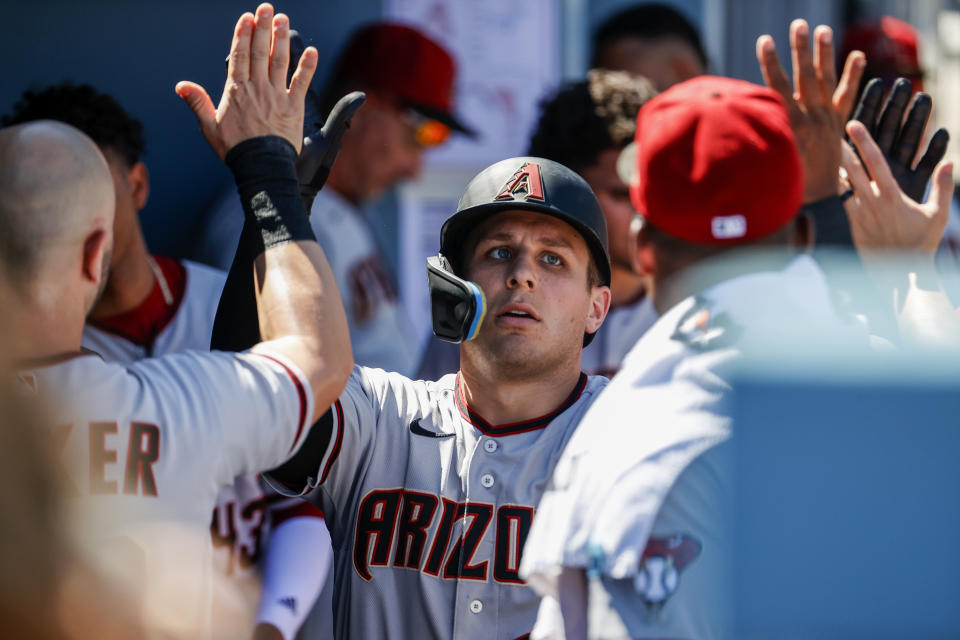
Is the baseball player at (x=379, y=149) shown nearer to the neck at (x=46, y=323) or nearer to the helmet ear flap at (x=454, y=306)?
the helmet ear flap at (x=454, y=306)

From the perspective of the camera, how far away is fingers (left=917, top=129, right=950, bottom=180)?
243 cm

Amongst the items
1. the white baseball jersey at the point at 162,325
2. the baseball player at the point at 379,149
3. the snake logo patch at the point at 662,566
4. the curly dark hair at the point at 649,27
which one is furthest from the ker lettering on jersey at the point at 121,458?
the curly dark hair at the point at 649,27

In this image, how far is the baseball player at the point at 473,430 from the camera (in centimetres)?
204

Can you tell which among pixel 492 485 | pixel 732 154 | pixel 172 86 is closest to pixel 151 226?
pixel 172 86

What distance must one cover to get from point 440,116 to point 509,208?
199 centimetres

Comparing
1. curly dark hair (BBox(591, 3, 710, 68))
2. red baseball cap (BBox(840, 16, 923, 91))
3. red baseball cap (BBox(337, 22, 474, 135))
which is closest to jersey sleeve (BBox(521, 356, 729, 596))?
red baseball cap (BBox(337, 22, 474, 135))

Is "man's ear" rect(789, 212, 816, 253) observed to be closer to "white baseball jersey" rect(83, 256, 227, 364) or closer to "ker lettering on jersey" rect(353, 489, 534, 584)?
"ker lettering on jersey" rect(353, 489, 534, 584)

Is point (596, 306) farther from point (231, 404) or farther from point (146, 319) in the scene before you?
point (146, 319)

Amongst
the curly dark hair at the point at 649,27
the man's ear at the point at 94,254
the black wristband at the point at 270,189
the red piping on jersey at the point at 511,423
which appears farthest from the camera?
the curly dark hair at the point at 649,27

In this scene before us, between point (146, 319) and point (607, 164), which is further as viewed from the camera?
point (607, 164)

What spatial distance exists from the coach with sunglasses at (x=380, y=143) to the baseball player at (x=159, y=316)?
0.86m

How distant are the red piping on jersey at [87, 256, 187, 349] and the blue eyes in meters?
1.00

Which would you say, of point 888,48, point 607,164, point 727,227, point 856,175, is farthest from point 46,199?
point 888,48

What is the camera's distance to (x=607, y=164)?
10.9ft
